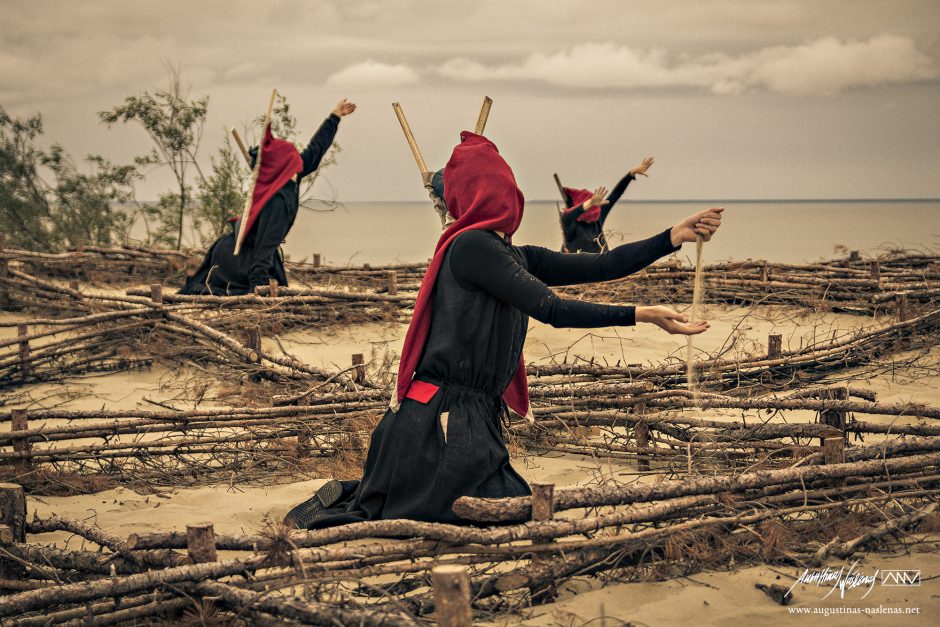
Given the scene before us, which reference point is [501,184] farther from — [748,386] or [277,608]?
[748,386]

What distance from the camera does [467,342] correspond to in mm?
2779

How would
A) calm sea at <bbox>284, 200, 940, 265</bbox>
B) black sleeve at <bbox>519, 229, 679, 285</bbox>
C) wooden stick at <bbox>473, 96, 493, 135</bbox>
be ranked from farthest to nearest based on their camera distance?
calm sea at <bbox>284, 200, 940, 265</bbox>
wooden stick at <bbox>473, 96, 493, 135</bbox>
black sleeve at <bbox>519, 229, 679, 285</bbox>

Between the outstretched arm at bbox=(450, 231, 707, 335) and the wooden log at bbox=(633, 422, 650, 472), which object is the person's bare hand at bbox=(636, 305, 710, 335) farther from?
the wooden log at bbox=(633, 422, 650, 472)

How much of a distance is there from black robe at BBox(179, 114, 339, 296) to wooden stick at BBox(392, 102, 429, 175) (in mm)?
3645

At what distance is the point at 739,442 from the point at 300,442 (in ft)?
6.48

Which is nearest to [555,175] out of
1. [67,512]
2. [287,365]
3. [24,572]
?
[287,365]

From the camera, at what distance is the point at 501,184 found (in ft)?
8.91

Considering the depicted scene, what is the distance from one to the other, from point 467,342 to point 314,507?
0.81m

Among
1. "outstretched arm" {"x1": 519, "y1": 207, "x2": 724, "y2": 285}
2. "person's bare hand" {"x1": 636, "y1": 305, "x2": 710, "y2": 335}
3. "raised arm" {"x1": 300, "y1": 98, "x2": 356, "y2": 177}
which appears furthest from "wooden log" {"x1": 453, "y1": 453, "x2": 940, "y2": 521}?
"raised arm" {"x1": 300, "y1": 98, "x2": 356, "y2": 177}

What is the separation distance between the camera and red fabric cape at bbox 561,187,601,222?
8.90 metres

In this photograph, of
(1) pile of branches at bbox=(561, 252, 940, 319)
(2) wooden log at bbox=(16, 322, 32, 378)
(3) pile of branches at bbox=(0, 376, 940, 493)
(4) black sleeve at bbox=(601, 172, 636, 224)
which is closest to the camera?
(3) pile of branches at bbox=(0, 376, 940, 493)

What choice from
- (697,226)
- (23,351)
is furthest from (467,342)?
(23,351)

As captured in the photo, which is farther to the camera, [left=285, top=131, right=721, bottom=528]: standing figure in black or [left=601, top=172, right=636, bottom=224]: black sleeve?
[left=601, top=172, right=636, bottom=224]: black sleeve

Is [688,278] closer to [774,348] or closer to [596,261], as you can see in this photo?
[774,348]
